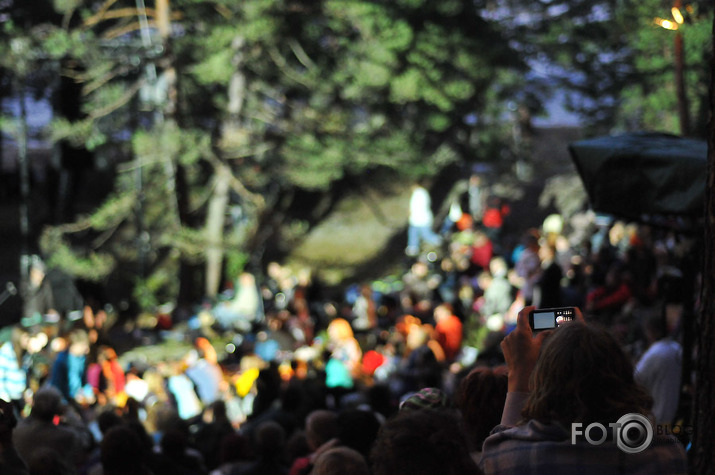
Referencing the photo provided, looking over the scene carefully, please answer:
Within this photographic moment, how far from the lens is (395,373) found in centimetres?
987

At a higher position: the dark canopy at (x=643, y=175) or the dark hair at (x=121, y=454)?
the dark canopy at (x=643, y=175)

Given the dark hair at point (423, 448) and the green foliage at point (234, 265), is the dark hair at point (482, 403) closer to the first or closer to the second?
the dark hair at point (423, 448)

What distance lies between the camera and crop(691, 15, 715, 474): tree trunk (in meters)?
2.69

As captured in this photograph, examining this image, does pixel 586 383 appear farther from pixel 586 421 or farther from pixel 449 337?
pixel 449 337

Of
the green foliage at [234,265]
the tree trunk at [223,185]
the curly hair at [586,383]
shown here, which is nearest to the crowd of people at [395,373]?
the curly hair at [586,383]

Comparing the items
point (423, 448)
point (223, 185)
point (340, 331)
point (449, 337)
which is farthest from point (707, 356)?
point (223, 185)

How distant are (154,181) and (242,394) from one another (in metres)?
9.15

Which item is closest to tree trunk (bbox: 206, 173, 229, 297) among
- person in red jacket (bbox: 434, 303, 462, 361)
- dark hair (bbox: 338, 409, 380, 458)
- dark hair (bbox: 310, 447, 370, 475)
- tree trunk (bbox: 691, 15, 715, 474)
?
person in red jacket (bbox: 434, 303, 462, 361)

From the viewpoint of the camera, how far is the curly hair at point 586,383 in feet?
8.04

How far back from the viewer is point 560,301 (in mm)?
10117

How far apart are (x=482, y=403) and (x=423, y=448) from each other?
912mm

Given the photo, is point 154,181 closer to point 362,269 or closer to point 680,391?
point 362,269

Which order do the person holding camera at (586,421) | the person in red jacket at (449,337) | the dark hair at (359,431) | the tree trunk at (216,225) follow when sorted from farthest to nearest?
the tree trunk at (216,225), the person in red jacket at (449,337), the dark hair at (359,431), the person holding camera at (586,421)

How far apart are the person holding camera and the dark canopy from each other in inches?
128
